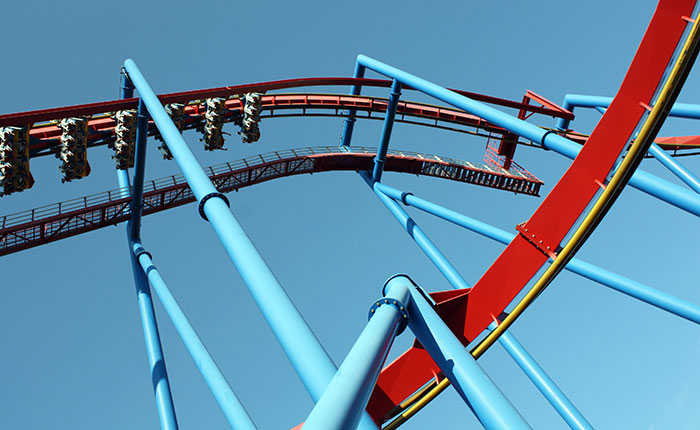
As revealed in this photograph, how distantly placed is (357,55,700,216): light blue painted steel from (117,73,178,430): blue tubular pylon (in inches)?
190

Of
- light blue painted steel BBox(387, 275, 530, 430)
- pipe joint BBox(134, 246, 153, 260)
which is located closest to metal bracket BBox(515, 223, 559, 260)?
light blue painted steel BBox(387, 275, 530, 430)

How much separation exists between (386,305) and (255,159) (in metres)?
10.2

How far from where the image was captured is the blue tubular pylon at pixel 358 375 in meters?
3.51

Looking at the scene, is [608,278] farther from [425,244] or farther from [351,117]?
[351,117]

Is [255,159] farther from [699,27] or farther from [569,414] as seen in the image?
[699,27]

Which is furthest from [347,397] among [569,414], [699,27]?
[569,414]

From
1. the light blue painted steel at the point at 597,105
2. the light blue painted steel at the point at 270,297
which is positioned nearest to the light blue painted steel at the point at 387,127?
the light blue painted steel at the point at 597,105

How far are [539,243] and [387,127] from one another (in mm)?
6236

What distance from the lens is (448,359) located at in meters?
5.07

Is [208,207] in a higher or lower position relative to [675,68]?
higher

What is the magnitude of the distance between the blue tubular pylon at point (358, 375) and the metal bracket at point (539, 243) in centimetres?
331

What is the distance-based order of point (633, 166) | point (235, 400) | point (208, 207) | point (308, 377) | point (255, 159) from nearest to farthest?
point (308, 377)
point (208, 207)
point (633, 166)
point (235, 400)
point (255, 159)

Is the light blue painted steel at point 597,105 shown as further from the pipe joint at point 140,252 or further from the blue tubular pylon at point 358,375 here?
the pipe joint at point 140,252

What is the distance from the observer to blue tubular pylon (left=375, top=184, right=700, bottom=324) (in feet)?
29.2
